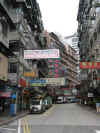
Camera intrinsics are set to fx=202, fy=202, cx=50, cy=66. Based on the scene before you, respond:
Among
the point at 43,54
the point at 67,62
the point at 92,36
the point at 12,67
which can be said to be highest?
the point at 67,62

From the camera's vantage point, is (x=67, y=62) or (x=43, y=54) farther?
(x=67, y=62)

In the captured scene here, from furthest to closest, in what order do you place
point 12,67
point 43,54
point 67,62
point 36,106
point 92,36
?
point 67,62
point 92,36
point 12,67
point 36,106
point 43,54

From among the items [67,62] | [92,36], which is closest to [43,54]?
[92,36]

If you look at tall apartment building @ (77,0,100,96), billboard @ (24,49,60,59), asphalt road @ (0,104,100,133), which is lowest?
asphalt road @ (0,104,100,133)

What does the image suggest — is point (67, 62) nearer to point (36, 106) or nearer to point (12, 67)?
point (12, 67)

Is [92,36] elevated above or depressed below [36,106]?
above

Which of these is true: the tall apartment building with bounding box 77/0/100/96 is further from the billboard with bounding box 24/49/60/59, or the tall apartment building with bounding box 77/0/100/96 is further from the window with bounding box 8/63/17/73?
the billboard with bounding box 24/49/60/59

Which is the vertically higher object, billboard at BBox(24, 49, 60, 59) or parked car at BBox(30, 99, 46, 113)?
billboard at BBox(24, 49, 60, 59)

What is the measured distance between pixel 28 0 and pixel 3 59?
2025 centimetres

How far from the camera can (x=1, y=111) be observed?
85.0ft

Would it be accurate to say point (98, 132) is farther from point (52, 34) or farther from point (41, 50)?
point (52, 34)

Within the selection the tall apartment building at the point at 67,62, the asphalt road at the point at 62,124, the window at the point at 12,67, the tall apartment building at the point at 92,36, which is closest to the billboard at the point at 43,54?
the asphalt road at the point at 62,124

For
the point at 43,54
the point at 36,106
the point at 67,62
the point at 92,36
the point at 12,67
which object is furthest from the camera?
the point at 67,62

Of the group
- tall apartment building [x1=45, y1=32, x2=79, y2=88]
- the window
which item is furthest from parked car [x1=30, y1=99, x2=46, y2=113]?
tall apartment building [x1=45, y1=32, x2=79, y2=88]
